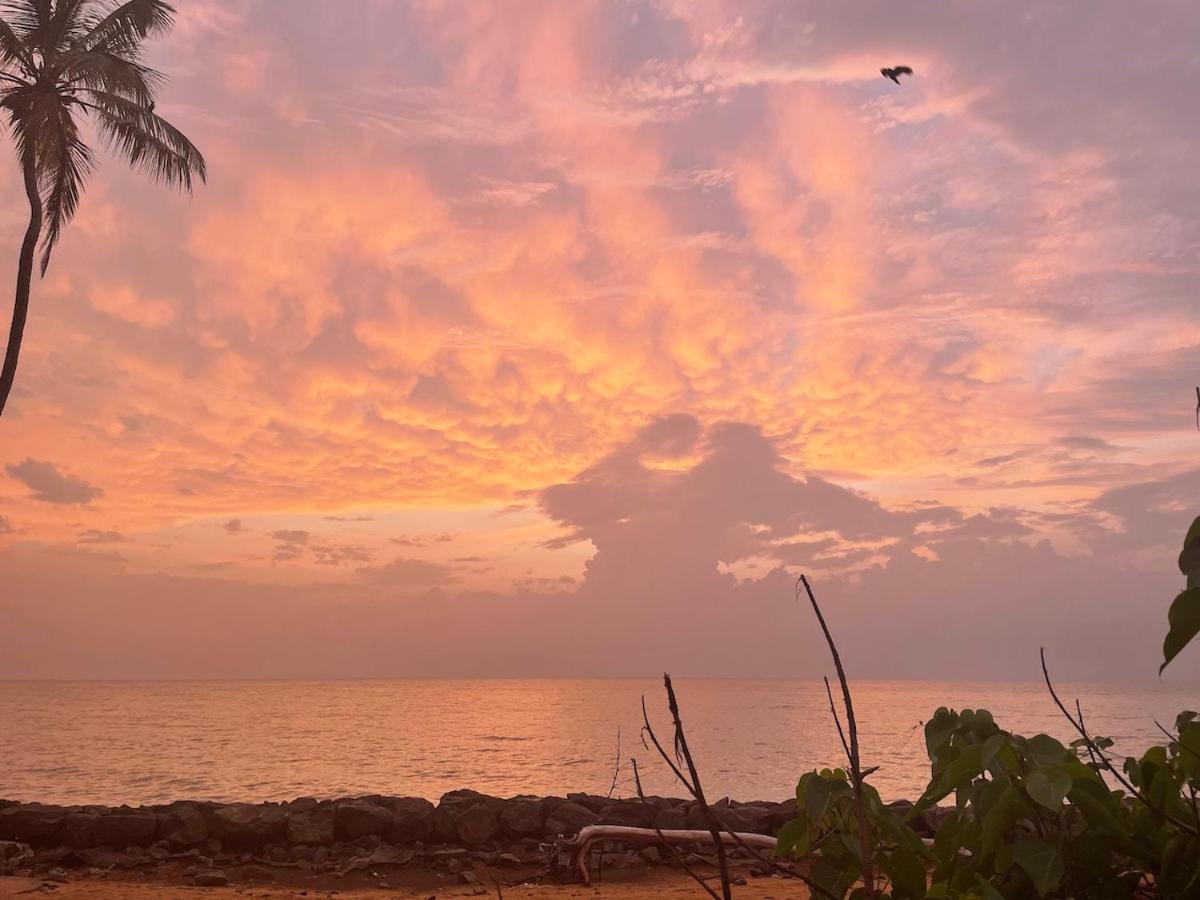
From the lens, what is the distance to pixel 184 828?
13.7 m

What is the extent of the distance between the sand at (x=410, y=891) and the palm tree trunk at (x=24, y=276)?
33.5 feet

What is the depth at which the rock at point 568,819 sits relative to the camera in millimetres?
13711

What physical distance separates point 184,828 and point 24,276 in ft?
38.2

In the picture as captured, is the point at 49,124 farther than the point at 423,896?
Yes

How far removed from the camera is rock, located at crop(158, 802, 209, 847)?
13.6 meters

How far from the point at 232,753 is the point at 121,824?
58.3 m

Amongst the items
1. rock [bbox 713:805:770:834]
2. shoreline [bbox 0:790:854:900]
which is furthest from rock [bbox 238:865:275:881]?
rock [bbox 713:805:770:834]

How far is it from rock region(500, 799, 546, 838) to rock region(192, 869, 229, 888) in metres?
3.80

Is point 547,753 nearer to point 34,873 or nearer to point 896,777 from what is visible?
point 896,777

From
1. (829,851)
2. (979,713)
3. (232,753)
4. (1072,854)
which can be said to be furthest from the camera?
(232,753)

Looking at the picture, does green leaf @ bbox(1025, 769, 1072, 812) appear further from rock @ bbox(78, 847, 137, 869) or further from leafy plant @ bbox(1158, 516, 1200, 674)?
rock @ bbox(78, 847, 137, 869)

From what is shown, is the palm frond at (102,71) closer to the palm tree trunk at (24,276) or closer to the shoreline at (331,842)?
the palm tree trunk at (24,276)

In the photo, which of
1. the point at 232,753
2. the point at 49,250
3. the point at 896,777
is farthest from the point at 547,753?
the point at 49,250

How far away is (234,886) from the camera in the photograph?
39.7 ft
